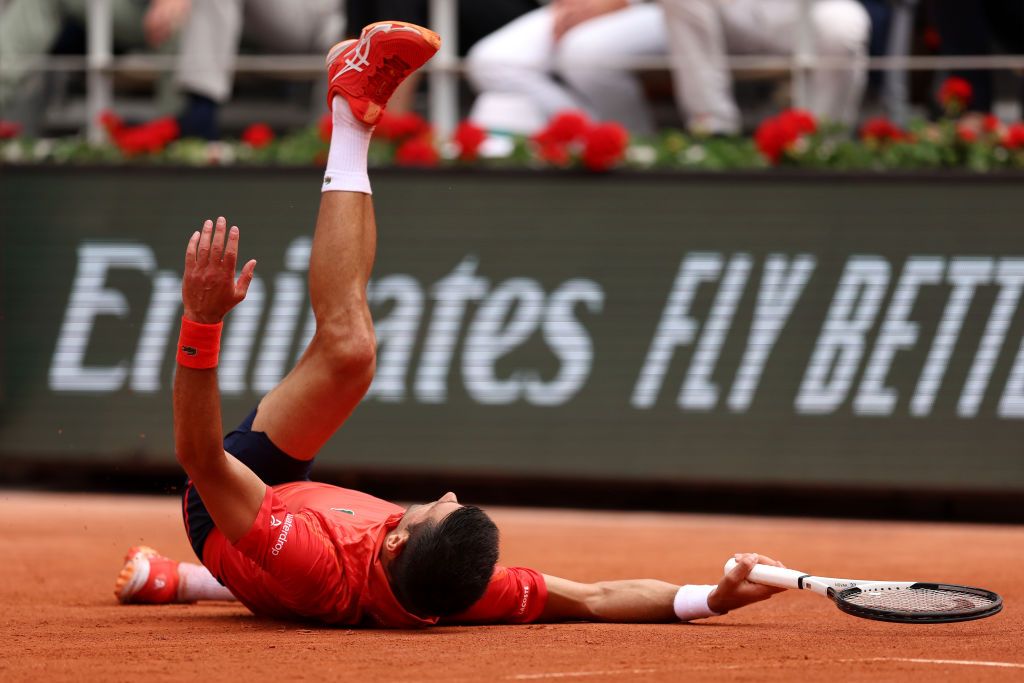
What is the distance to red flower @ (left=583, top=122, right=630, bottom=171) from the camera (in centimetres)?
1027

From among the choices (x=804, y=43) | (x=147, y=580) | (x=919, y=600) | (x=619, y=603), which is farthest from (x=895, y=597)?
(x=804, y=43)

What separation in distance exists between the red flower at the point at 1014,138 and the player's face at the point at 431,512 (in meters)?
6.15

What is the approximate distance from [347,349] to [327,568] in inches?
32.9

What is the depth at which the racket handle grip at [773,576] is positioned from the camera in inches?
216

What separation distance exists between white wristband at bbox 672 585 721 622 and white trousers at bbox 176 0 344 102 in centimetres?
672

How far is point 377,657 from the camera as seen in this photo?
16.2 feet

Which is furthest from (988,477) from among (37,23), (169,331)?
(37,23)

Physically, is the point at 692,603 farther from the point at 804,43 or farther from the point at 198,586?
the point at 804,43

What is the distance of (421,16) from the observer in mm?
11406

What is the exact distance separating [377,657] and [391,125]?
20.8 feet

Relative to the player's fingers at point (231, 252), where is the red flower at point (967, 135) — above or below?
above

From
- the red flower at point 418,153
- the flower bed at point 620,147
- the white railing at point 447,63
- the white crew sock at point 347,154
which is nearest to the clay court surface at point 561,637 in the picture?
the white crew sock at point 347,154

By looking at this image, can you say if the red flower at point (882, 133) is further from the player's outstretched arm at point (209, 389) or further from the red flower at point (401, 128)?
the player's outstretched arm at point (209, 389)

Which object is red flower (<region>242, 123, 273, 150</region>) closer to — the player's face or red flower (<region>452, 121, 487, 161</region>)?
red flower (<region>452, 121, 487, 161</region>)
